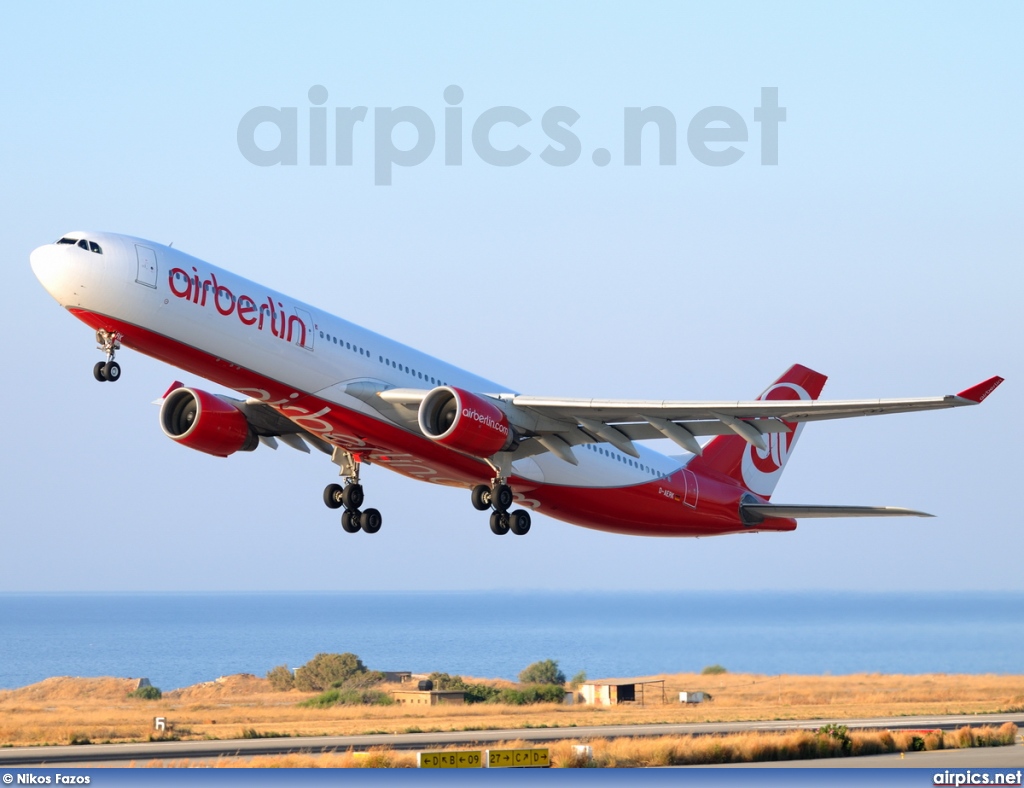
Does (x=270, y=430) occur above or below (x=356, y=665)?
above

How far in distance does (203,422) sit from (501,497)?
836cm

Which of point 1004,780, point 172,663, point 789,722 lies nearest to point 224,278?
point 1004,780

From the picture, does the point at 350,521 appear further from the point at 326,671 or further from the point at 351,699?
the point at 326,671

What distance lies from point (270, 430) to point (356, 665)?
5920cm

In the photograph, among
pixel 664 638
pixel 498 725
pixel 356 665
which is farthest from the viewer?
pixel 664 638

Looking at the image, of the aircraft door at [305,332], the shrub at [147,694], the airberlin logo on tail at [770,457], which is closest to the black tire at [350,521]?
the aircraft door at [305,332]

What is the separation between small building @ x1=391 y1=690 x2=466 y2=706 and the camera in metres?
70.1

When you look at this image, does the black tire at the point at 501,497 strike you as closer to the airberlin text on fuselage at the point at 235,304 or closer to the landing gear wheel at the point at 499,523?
the landing gear wheel at the point at 499,523

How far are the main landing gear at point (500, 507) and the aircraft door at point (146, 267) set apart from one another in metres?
11.3

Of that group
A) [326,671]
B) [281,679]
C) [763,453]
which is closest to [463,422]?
[763,453]

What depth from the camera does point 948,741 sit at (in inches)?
1735

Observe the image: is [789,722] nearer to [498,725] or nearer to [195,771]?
[498,725]

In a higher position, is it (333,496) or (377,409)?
(377,409)

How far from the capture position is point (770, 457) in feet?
160
